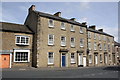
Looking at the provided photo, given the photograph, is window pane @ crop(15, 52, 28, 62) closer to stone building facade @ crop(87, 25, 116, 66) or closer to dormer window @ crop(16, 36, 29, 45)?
dormer window @ crop(16, 36, 29, 45)

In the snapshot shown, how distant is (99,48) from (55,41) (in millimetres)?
17107

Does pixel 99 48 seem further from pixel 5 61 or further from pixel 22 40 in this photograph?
pixel 5 61

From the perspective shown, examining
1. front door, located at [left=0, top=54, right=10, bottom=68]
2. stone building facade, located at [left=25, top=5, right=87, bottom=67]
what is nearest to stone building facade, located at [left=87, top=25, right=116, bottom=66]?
stone building facade, located at [left=25, top=5, right=87, bottom=67]

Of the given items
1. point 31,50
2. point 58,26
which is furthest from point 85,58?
point 31,50

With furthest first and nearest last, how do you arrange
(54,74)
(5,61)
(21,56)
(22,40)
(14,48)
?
1. (22,40)
2. (21,56)
3. (14,48)
4. (5,61)
5. (54,74)

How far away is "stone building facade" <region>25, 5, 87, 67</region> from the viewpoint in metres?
22.5

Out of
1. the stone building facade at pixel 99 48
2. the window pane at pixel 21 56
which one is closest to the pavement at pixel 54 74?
the window pane at pixel 21 56

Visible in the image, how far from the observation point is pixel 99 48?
3647cm

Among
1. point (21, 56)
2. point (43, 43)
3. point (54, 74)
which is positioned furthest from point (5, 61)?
point (54, 74)

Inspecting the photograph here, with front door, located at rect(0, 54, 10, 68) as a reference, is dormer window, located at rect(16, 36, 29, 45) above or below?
above

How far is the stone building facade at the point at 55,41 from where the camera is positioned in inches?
887

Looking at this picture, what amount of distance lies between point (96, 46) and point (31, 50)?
19643 millimetres

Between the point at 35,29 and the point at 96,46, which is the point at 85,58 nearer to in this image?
the point at 96,46

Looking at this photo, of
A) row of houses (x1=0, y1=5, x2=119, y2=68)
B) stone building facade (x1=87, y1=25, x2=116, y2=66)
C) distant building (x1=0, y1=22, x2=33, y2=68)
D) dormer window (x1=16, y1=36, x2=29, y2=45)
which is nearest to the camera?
distant building (x1=0, y1=22, x2=33, y2=68)
